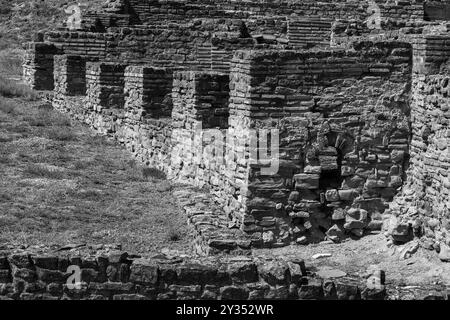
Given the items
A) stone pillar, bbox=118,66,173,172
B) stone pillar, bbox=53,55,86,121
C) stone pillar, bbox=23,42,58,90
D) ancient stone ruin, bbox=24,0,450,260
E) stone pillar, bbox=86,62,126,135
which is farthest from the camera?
stone pillar, bbox=23,42,58,90

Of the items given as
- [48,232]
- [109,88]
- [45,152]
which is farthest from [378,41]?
[109,88]

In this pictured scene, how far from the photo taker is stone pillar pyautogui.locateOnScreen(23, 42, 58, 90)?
17859 mm

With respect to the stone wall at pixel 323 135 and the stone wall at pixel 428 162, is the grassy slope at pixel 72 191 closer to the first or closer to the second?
the stone wall at pixel 323 135

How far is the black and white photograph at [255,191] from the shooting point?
6.68 m

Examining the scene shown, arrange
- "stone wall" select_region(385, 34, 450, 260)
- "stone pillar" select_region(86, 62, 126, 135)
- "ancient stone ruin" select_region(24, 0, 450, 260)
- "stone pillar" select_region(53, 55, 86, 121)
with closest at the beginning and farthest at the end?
"stone wall" select_region(385, 34, 450, 260)
"ancient stone ruin" select_region(24, 0, 450, 260)
"stone pillar" select_region(86, 62, 126, 135)
"stone pillar" select_region(53, 55, 86, 121)

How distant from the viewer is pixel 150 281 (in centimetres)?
665

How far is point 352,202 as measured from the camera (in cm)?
981

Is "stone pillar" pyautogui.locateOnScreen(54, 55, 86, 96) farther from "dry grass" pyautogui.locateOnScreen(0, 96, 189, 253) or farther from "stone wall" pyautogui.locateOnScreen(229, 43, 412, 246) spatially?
"stone wall" pyautogui.locateOnScreen(229, 43, 412, 246)

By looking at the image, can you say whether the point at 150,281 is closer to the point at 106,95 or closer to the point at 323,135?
the point at 323,135

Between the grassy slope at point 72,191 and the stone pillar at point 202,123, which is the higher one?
the stone pillar at point 202,123

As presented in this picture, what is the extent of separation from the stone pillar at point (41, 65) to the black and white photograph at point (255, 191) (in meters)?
4.73

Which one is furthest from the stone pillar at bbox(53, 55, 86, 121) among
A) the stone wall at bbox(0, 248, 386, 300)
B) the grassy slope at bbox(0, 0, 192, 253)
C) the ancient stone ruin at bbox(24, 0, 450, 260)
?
the stone wall at bbox(0, 248, 386, 300)

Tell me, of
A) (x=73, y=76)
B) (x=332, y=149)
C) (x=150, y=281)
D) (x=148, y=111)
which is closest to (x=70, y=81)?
(x=73, y=76)

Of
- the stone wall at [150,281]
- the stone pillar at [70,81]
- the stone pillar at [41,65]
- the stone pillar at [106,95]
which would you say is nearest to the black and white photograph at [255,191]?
the stone wall at [150,281]
